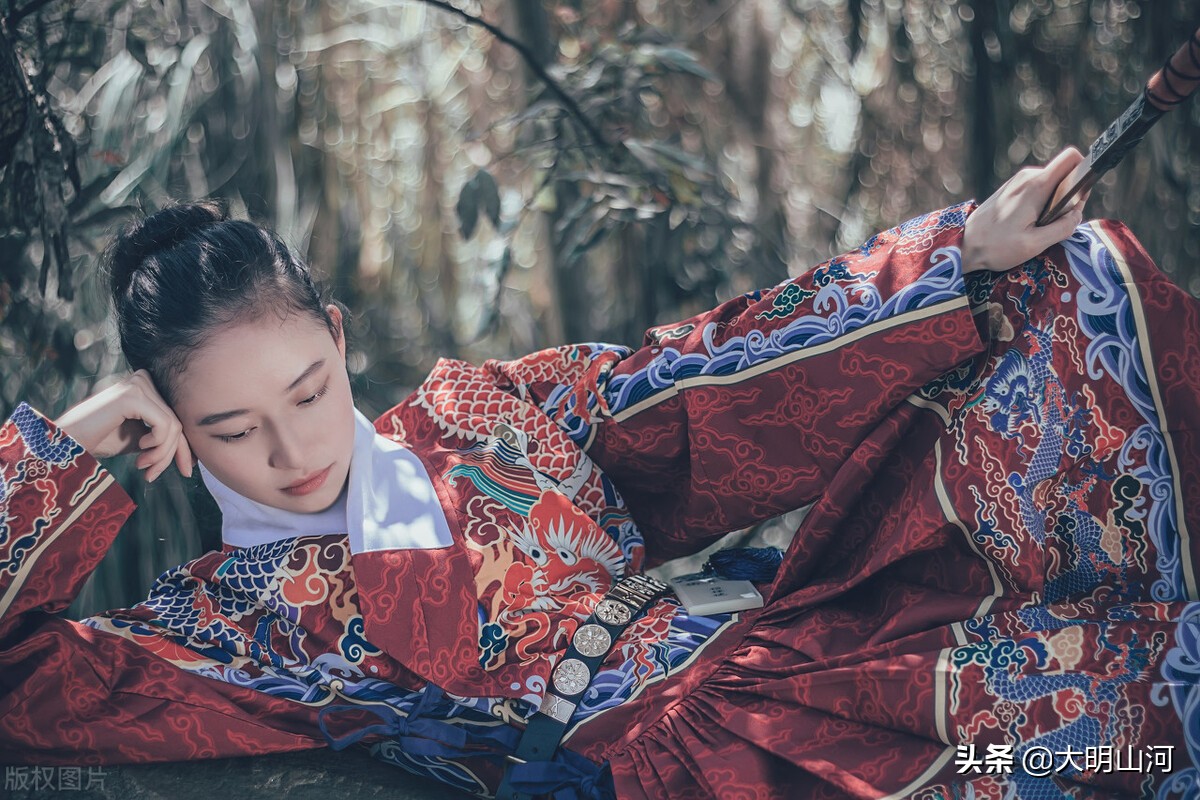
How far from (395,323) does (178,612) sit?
1967 mm

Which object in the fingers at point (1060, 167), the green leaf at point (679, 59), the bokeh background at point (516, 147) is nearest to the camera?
the fingers at point (1060, 167)

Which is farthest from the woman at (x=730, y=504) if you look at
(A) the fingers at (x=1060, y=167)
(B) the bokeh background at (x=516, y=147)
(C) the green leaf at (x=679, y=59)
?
(C) the green leaf at (x=679, y=59)

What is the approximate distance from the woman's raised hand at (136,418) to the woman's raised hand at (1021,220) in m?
0.95

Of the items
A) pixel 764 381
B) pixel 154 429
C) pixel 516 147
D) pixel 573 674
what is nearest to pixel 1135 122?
pixel 764 381

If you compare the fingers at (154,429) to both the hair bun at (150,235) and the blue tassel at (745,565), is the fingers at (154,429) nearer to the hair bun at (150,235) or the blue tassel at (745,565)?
the hair bun at (150,235)

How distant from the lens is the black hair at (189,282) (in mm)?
1269

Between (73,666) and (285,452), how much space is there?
13.1 inches

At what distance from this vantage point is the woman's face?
1.25 m

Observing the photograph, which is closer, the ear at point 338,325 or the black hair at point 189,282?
the black hair at point 189,282

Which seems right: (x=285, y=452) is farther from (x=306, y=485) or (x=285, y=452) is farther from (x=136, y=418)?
(x=136, y=418)

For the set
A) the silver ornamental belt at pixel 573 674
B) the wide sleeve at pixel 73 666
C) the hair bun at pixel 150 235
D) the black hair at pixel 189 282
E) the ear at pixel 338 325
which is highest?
the hair bun at pixel 150 235

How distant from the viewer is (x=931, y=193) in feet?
10.0

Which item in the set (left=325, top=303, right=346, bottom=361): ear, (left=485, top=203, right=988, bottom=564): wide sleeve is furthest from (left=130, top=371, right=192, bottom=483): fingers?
(left=485, top=203, right=988, bottom=564): wide sleeve

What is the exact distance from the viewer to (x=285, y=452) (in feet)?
4.16
